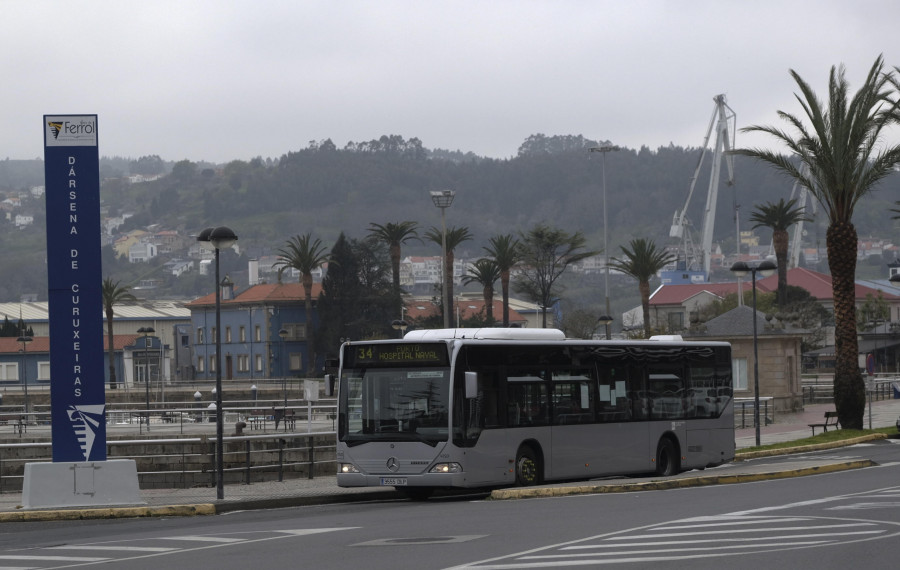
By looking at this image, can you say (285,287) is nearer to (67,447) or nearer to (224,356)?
(224,356)

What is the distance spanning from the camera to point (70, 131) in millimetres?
22219

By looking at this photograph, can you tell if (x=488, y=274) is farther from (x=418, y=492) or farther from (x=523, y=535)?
(x=523, y=535)

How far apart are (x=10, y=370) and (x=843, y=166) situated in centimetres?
8583

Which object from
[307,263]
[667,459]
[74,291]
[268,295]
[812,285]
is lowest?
[667,459]

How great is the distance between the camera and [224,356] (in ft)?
394

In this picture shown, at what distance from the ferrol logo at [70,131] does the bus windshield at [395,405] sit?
5.90m

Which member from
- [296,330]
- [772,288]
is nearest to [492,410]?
[296,330]

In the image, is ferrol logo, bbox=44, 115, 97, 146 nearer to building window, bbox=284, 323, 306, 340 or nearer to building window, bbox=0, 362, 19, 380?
building window, bbox=0, 362, 19, 380

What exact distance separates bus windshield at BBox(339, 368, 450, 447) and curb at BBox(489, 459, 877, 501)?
154cm

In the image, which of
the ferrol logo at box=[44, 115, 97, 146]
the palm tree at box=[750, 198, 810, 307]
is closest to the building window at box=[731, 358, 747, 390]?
the ferrol logo at box=[44, 115, 97, 146]

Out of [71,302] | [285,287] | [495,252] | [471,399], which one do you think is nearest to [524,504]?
[471,399]

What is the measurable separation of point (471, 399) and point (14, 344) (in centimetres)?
9321

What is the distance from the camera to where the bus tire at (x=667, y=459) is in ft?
88.0

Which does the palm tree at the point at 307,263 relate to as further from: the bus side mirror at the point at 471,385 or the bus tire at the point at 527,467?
the bus side mirror at the point at 471,385
